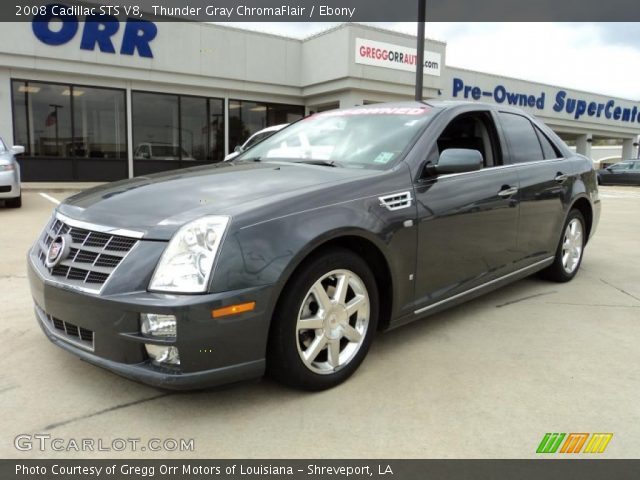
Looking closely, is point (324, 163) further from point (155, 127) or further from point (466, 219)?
point (155, 127)

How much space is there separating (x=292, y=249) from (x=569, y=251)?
3.51m

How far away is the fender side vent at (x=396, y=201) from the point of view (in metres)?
2.93

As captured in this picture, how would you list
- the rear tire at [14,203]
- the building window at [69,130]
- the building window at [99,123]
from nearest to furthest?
the rear tire at [14,203] → the building window at [69,130] → the building window at [99,123]

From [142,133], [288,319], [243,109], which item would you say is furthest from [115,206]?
[243,109]

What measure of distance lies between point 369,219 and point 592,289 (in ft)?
9.96

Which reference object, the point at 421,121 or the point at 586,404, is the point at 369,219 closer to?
the point at 421,121

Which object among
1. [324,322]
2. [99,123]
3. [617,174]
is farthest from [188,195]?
[617,174]

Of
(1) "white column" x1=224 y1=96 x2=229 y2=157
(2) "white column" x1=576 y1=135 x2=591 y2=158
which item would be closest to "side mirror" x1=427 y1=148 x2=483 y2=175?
(1) "white column" x1=224 y1=96 x2=229 y2=157

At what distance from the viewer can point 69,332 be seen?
254 centimetres

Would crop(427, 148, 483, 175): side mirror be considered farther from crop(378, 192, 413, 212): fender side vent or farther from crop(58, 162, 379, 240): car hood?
crop(58, 162, 379, 240): car hood

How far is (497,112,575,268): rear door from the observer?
4.06 metres

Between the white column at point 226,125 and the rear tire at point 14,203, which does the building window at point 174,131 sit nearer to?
the white column at point 226,125

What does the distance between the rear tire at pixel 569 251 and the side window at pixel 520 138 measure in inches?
30.8

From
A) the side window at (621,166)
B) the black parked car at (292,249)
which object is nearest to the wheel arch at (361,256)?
the black parked car at (292,249)
